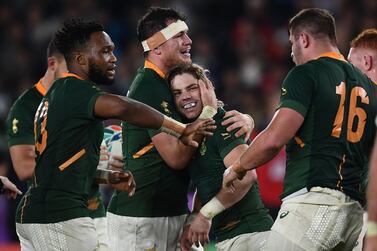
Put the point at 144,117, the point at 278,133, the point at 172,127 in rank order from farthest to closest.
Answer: the point at 172,127, the point at 144,117, the point at 278,133

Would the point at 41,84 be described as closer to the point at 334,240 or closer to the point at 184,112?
the point at 184,112

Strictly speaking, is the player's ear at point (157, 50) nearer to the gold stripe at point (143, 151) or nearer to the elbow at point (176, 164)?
the gold stripe at point (143, 151)

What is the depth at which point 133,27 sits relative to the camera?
1538 cm

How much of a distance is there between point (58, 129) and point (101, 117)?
0.32 metres

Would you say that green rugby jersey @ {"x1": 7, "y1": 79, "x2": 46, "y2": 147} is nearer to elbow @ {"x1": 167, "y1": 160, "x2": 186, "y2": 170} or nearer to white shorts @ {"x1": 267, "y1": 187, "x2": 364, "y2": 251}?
elbow @ {"x1": 167, "y1": 160, "x2": 186, "y2": 170}

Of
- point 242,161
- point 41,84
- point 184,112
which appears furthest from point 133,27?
point 242,161

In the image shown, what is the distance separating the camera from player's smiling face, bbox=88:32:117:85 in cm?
611

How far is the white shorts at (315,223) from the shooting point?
5566 mm

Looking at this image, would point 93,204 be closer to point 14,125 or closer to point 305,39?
point 14,125

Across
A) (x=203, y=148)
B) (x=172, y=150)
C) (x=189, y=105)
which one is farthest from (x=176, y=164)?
(x=189, y=105)

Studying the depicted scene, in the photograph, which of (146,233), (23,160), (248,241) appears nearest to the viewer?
(248,241)

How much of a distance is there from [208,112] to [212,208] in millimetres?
746

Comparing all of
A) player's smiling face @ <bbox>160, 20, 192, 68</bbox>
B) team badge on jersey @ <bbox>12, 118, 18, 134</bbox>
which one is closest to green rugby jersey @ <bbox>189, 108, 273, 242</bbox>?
player's smiling face @ <bbox>160, 20, 192, 68</bbox>

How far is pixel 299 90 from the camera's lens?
5.59 metres
